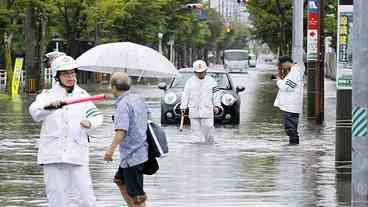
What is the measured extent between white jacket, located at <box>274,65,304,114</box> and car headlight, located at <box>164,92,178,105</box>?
5829 millimetres

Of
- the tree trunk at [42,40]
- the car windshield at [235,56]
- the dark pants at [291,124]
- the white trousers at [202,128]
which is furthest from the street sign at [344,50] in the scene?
the car windshield at [235,56]

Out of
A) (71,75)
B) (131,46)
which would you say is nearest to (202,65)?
(131,46)

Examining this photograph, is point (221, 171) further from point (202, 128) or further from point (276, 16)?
point (276, 16)

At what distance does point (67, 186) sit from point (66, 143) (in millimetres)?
393

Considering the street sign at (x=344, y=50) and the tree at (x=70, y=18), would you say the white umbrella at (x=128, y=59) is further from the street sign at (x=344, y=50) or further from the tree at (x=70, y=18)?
the tree at (x=70, y=18)

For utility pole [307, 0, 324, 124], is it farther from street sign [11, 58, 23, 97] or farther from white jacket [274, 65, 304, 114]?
street sign [11, 58, 23, 97]

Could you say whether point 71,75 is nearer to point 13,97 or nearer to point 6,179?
point 6,179

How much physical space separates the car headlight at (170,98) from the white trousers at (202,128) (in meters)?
4.78

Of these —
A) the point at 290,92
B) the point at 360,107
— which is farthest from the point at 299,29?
the point at 360,107

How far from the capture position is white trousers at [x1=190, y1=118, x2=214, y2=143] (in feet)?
66.2

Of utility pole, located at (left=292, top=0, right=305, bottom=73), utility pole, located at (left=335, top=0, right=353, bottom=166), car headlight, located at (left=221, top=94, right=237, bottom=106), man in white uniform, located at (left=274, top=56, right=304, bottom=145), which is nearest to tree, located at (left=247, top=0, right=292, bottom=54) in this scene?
utility pole, located at (left=292, top=0, right=305, bottom=73)

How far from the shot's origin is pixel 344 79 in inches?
575

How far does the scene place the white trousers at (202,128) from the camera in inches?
795

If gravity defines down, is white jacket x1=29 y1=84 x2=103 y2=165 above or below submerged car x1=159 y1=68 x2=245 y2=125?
above
